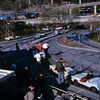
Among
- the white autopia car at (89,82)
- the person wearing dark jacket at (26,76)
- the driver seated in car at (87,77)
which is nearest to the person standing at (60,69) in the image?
the white autopia car at (89,82)

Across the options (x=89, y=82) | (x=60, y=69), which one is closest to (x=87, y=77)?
(x=89, y=82)

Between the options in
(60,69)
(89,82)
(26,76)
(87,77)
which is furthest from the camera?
(87,77)

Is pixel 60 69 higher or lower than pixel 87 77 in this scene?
higher

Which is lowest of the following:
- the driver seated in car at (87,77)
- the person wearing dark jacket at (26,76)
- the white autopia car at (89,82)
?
the white autopia car at (89,82)

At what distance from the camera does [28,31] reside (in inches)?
1490

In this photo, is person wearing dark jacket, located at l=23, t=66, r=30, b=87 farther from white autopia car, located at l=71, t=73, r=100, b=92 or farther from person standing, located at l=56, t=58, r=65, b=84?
white autopia car, located at l=71, t=73, r=100, b=92

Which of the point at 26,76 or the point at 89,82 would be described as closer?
the point at 26,76

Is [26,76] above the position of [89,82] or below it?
above

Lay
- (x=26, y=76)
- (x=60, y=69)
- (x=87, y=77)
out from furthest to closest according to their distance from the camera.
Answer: (x=87, y=77)
(x=60, y=69)
(x=26, y=76)

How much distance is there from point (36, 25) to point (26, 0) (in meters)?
33.4

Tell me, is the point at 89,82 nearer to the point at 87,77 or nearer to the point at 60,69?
the point at 87,77

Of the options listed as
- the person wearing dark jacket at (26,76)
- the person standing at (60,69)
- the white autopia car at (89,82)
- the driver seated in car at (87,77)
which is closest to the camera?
the person wearing dark jacket at (26,76)

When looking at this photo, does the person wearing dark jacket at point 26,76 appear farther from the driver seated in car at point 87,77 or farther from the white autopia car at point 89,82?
the driver seated in car at point 87,77

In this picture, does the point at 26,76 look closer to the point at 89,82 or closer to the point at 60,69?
the point at 60,69
